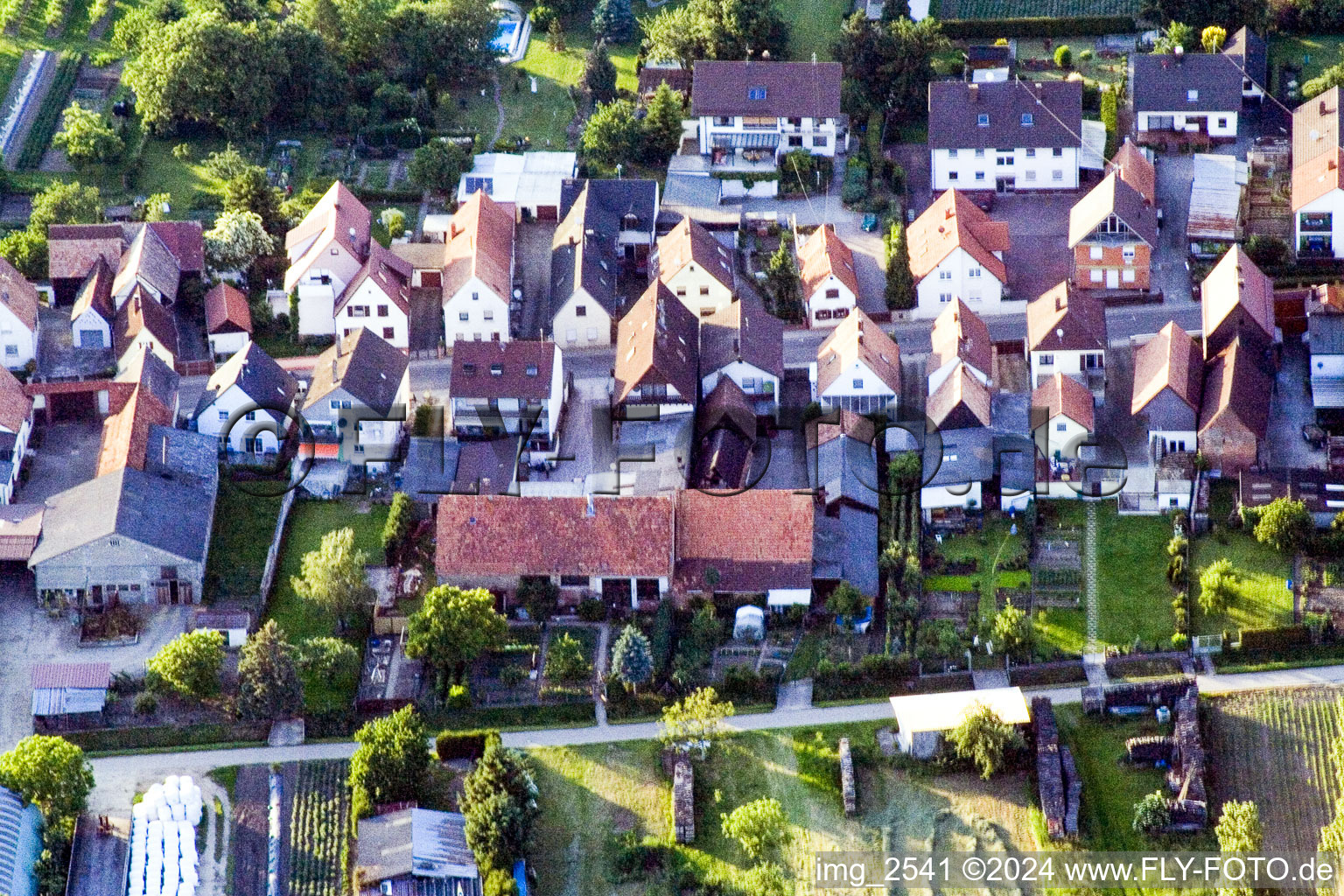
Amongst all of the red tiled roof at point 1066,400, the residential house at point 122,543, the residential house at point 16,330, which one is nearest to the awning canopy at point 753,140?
the red tiled roof at point 1066,400

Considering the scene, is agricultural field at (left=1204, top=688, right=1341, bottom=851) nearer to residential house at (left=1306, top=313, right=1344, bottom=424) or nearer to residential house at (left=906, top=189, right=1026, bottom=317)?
residential house at (left=1306, top=313, right=1344, bottom=424)

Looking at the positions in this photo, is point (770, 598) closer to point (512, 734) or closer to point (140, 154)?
point (512, 734)

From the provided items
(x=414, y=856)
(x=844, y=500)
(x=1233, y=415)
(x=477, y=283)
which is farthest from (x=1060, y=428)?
(x=414, y=856)

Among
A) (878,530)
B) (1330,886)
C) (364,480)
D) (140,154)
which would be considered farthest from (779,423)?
(140,154)

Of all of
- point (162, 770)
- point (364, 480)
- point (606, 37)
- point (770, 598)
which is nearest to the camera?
point (162, 770)

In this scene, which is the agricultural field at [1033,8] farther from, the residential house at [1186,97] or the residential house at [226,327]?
the residential house at [226,327]

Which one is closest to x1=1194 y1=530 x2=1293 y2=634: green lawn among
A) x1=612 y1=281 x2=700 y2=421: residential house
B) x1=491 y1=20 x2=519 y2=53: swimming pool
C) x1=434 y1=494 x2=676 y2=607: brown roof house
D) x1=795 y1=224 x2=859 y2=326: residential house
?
x1=434 y1=494 x2=676 y2=607: brown roof house
